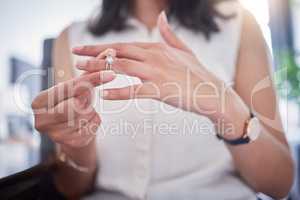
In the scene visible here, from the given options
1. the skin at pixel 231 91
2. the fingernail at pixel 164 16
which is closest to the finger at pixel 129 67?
the skin at pixel 231 91

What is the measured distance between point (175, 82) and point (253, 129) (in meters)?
0.18

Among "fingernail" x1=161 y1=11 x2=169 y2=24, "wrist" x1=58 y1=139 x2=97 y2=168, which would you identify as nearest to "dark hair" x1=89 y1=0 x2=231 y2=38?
"fingernail" x1=161 y1=11 x2=169 y2=24

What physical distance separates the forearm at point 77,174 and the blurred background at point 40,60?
0.05m

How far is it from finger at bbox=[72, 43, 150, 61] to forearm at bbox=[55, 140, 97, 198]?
0.19 m

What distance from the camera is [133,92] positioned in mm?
662

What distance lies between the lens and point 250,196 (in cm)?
67

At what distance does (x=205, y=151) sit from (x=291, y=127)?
0.19m

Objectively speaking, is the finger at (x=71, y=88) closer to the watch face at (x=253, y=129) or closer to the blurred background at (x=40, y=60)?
the blurred background at (x=40, y=60)

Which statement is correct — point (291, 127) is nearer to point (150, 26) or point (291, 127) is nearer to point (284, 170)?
point (284, 170)

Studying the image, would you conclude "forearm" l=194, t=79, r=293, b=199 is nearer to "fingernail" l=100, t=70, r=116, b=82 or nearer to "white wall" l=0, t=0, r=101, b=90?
"fingernail" l=100, t=70, r=116, b=82

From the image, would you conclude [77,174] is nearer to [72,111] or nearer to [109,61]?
[72,111]

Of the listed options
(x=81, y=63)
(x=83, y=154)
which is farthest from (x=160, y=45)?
(x=83, y=154)

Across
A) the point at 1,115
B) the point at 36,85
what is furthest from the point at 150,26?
the point at 1,115

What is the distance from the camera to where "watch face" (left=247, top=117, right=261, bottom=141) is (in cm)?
65
